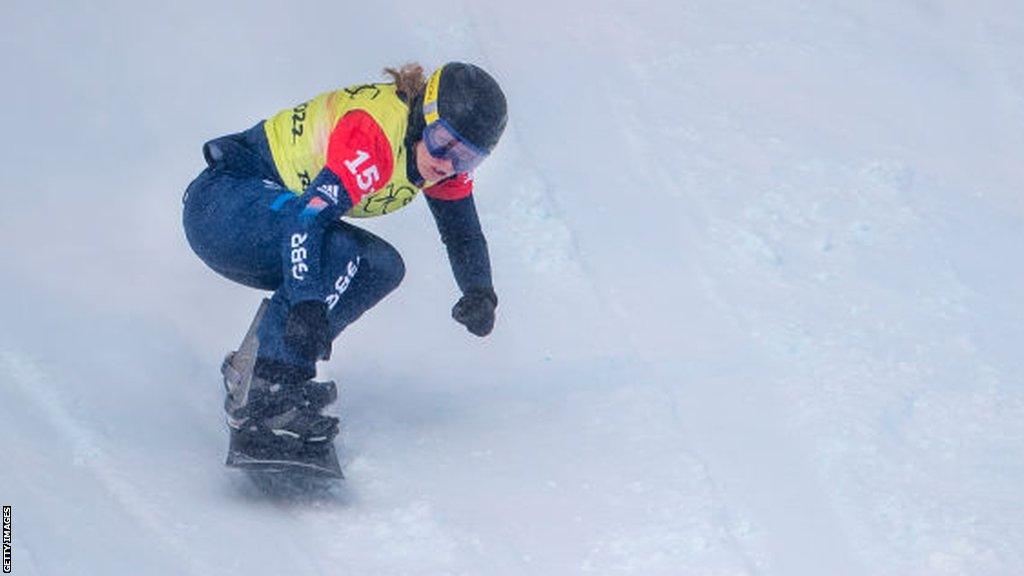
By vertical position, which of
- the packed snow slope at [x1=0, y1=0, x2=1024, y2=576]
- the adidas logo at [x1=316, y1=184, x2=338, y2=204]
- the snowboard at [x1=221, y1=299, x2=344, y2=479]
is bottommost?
the packed snow slope at [x1=0, y1=0, x2=1024, y2=576]

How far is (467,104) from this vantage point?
11.8 feet

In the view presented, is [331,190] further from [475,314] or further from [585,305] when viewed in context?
[585,305]

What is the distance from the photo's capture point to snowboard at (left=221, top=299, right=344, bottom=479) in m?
3.63

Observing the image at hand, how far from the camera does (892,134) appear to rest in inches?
229

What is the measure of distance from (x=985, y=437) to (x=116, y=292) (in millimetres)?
2525

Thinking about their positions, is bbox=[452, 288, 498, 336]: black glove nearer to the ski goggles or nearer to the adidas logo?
the ski goggles

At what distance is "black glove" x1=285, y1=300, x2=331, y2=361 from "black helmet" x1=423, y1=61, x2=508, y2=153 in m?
0.52

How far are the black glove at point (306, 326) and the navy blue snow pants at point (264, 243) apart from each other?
0.05 meters

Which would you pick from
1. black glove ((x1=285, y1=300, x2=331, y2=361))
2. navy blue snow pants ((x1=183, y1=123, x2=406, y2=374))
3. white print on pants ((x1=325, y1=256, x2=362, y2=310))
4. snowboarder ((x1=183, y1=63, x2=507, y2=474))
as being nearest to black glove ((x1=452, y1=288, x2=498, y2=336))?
snowboarder ((x1=183, y1=63, x2=507, y2=474))

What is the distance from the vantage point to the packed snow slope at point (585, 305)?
3.51 metres

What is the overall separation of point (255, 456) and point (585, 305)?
1.44m

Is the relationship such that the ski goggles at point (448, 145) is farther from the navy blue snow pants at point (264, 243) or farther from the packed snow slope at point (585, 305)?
the packed snow slope at point (585, 305)

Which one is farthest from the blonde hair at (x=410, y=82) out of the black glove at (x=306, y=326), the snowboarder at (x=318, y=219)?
the black glove at (x=306, y=326)

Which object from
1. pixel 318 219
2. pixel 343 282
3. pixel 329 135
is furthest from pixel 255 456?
pixel 329 135
